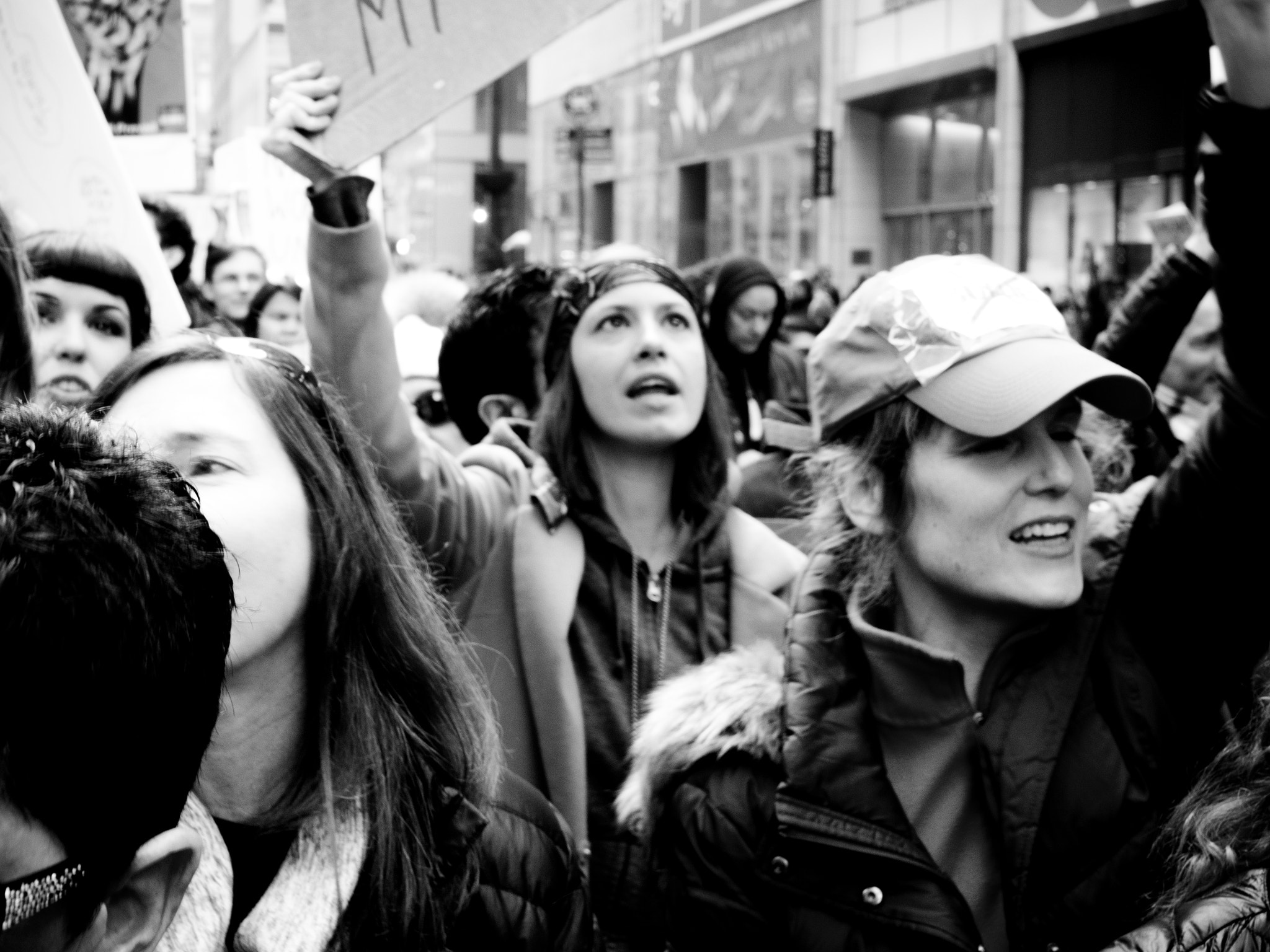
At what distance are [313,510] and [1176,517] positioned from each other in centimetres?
117

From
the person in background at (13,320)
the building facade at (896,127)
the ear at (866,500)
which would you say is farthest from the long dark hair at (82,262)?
the building facade at (896,127)

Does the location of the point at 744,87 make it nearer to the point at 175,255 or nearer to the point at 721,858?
the point at 175,255

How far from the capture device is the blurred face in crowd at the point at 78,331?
9.84 feet

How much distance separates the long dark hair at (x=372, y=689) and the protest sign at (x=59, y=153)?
137cm

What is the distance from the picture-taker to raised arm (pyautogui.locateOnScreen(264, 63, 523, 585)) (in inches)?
91.7

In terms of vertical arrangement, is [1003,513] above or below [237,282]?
below

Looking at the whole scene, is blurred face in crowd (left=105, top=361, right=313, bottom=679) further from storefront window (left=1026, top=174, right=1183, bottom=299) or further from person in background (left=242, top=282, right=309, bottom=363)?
storefront window (left=1026, top=174, right=1183, bottom=299)

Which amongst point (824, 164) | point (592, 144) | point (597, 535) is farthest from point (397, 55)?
point (824, 164)

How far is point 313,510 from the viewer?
5.94 feet

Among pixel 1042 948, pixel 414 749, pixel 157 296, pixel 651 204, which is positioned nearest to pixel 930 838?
pixel 1042 948

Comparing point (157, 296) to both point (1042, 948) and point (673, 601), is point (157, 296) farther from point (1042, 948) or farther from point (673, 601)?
point (1042, 948)

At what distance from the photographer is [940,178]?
874 inches

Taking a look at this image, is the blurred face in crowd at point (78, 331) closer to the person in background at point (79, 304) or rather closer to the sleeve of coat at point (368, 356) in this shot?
the person in background at point (79, 304)

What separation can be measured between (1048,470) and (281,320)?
166 inches
